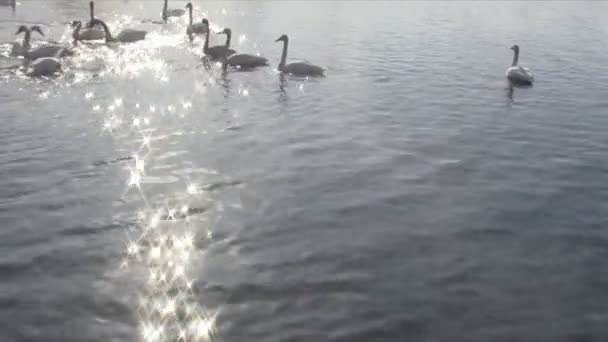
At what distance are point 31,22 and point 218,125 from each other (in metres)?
28.4

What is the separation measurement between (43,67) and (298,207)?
657 inches

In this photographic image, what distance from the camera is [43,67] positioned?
23828 mm

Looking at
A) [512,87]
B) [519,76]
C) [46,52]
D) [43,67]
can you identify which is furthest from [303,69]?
[46,52]

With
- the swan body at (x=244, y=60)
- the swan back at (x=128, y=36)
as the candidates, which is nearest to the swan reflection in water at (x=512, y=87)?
the swan body at (x=244, y=60)

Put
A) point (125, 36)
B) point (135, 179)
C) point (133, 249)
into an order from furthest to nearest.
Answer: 1. point (125, 36)
2. point (135, 179)
3. point (133, 249)

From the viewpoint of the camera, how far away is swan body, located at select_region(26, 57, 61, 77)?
77.9 feet

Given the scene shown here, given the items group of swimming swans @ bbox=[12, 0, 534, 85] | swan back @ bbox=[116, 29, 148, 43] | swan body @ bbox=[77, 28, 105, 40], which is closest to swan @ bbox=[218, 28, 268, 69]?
group of swimming swans @ bbox=[12, 0, 534, 85]

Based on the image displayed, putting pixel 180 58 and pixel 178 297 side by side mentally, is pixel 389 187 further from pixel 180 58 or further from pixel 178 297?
pixel 180 58

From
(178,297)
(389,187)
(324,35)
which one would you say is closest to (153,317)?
(178,297)

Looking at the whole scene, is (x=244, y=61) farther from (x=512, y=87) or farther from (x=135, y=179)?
(x=135, y=179)

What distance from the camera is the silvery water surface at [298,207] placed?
863 cm

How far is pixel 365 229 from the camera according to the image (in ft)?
38.0

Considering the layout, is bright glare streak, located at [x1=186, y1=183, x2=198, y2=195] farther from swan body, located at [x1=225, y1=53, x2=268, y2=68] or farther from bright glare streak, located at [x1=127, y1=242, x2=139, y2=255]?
swan body, located at [x1=225, y1=53, x2=268, y2=68]

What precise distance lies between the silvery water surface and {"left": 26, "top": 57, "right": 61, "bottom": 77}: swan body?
0.71m
